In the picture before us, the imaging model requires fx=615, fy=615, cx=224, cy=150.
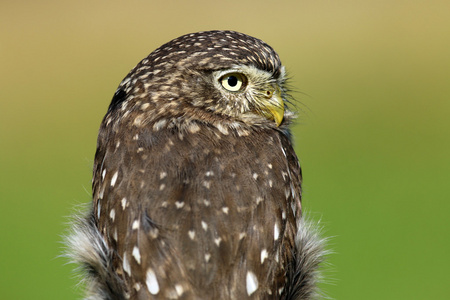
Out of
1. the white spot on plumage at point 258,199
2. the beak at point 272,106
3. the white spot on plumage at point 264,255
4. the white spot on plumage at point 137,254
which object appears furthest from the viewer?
the beak at point 272,106

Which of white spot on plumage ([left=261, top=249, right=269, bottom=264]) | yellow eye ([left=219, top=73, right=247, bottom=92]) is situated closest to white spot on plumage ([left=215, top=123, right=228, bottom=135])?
yellow eye ([left=219, top=73, right=247, bottom=92])

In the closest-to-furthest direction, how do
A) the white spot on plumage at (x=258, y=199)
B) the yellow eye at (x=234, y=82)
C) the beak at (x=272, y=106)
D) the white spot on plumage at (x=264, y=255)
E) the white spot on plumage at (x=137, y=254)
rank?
1. the white spot on plumage at (x=137, y=254)
2. the white spot on plumage at (x=264, y=255)
3. the white spot on plumage at (x=258, y=199)
4. the yellow eye at (x=234, y=82)
5. the beak at (x=272, y=106)

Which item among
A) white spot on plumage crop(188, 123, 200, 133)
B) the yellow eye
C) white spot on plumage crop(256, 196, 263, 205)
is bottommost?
white spot on plumage crop(256, 196, 263, 205)

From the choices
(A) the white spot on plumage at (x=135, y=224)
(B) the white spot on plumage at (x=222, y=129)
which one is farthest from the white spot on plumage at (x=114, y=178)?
(B) the white spot on plumage at (x=222, y=129)

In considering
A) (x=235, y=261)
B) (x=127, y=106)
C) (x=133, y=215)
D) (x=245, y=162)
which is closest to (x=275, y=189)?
(x=245, y=162)

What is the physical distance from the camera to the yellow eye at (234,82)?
383 cm

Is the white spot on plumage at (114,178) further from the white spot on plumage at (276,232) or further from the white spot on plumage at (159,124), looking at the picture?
the white spot on plumage at (276,232)

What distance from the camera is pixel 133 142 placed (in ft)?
11.5

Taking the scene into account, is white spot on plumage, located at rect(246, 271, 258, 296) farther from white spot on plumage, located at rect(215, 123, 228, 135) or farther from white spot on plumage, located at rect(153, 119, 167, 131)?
white spot on plumage, located at rect(153, 119, 167, 131)

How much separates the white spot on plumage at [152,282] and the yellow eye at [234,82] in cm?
131

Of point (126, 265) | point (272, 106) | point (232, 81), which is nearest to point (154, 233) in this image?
point (126, 265)

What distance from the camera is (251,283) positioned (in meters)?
3.13

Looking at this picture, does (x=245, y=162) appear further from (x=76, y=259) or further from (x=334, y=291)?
(x=334, y=291)

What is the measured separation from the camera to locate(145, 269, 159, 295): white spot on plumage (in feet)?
9.94
